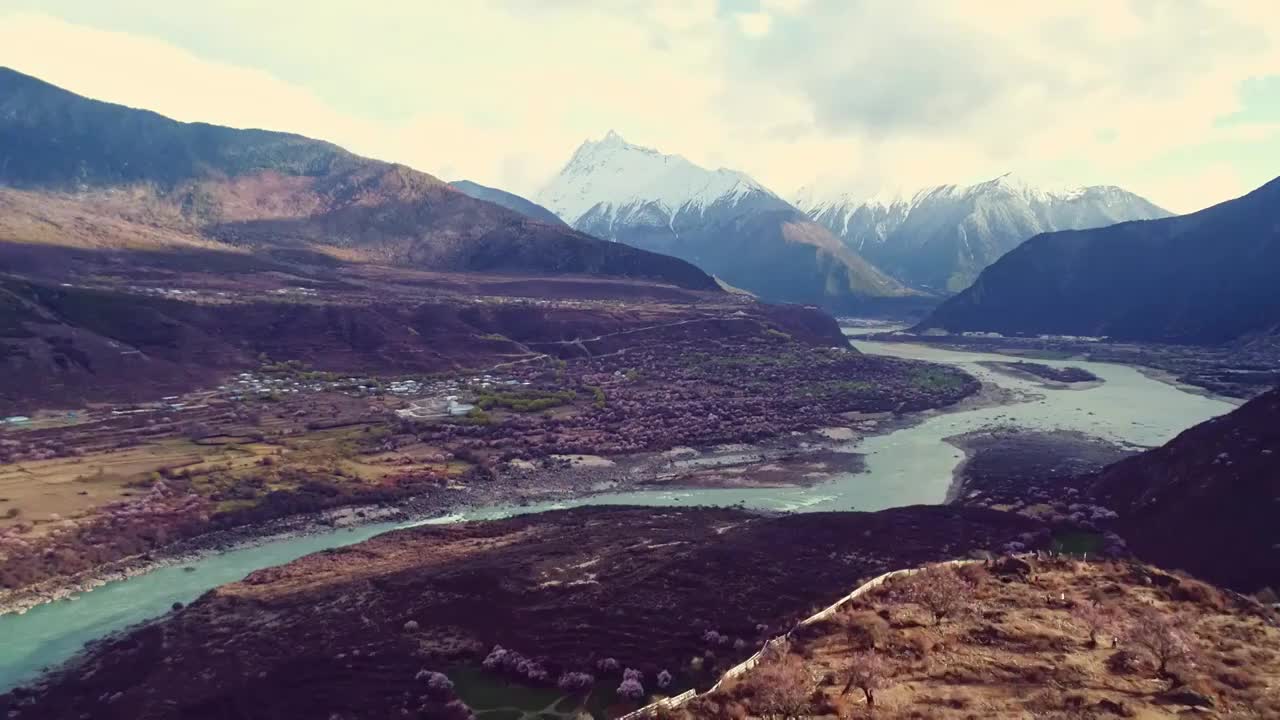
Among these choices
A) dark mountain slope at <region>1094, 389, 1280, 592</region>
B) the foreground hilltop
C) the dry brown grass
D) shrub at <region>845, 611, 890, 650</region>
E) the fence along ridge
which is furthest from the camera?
dark mountain slope at <region>1094, 389, 1280, 592</region>

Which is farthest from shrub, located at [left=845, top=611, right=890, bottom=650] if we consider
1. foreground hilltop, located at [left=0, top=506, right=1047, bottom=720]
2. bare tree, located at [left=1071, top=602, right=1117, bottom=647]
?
bare tree, located at [left=1071, top=602, right=1117, bottom=647]

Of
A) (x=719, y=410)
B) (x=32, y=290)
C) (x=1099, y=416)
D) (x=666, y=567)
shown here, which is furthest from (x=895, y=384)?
(x=32, y=290)

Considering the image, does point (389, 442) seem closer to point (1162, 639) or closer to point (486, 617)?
point (486, 617)

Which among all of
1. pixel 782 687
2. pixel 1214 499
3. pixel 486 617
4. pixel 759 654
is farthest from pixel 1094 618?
pixel 1214 499

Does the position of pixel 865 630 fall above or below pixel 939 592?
below

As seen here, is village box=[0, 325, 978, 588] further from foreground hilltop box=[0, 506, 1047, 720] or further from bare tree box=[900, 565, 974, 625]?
bare tree box=[900, 565, 974, 625]

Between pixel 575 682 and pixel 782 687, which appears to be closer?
pixel 782 687

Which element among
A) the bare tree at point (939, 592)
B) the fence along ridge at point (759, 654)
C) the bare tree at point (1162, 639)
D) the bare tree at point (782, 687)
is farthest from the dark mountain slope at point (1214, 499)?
the bare tree at point (782, 687)

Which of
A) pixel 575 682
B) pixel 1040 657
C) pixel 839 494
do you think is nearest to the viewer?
pixel 1040 657
